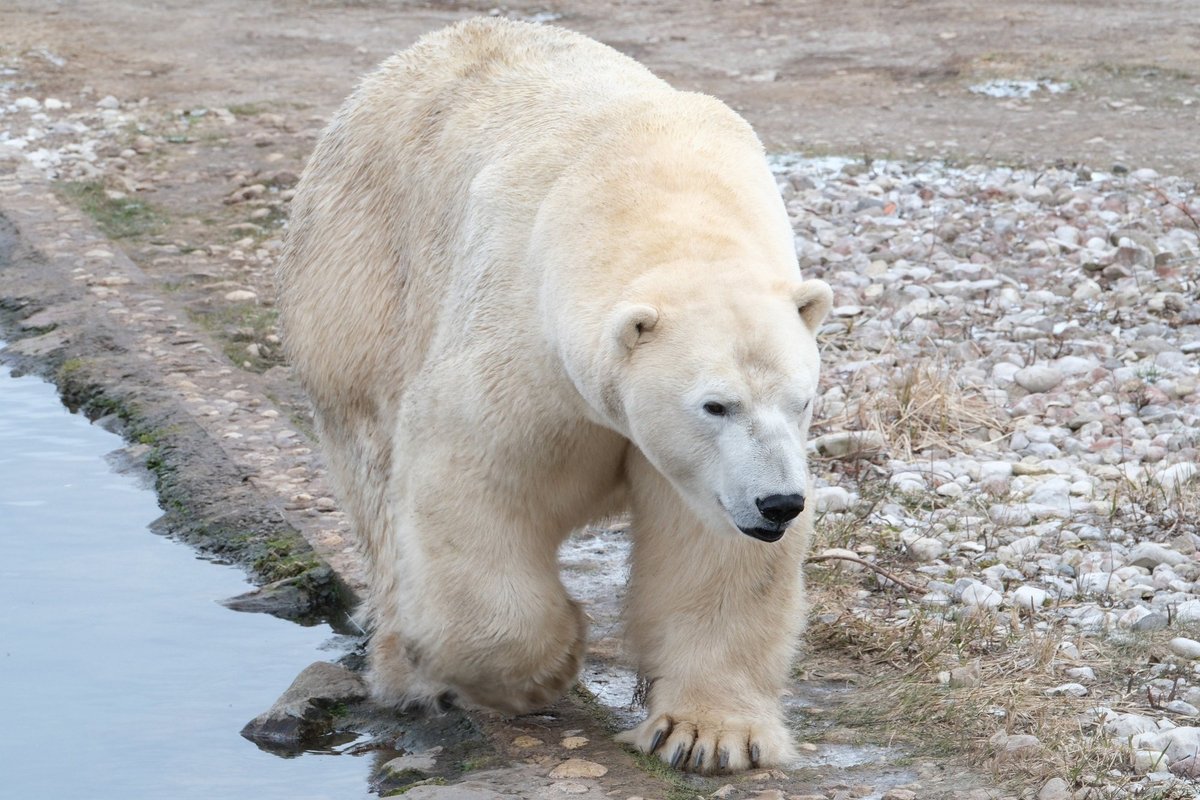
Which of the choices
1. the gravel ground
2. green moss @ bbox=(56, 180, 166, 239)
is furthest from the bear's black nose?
green moss @ bbox=(56, 180, 166, 239)

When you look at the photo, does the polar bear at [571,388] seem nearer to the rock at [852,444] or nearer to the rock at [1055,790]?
the rock at [1055,790]

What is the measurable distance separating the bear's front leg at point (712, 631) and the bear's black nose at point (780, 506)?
0.52m

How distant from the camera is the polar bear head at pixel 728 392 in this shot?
2.78 m

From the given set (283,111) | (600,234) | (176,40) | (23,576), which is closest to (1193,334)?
(600,234)

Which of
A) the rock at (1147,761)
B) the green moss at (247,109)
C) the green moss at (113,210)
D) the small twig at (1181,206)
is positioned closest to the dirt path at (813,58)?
the green moss at (247,109)

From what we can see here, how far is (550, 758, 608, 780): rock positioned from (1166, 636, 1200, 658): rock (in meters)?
1.44

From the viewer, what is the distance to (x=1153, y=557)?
4.32 meters

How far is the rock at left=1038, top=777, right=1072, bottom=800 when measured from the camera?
121 inches

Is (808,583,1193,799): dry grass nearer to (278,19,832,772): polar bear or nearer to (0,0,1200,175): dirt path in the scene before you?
(278,19,832,772): polar bear

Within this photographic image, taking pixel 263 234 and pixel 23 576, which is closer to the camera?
pixel 23 576

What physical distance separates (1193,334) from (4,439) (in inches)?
172

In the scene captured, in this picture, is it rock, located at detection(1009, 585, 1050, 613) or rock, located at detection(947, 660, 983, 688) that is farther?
rock, located at detection(1009, 585, 1050, 613)

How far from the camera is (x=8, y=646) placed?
4254 millimetres

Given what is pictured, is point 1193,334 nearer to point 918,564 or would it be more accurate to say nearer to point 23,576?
point 918,564
